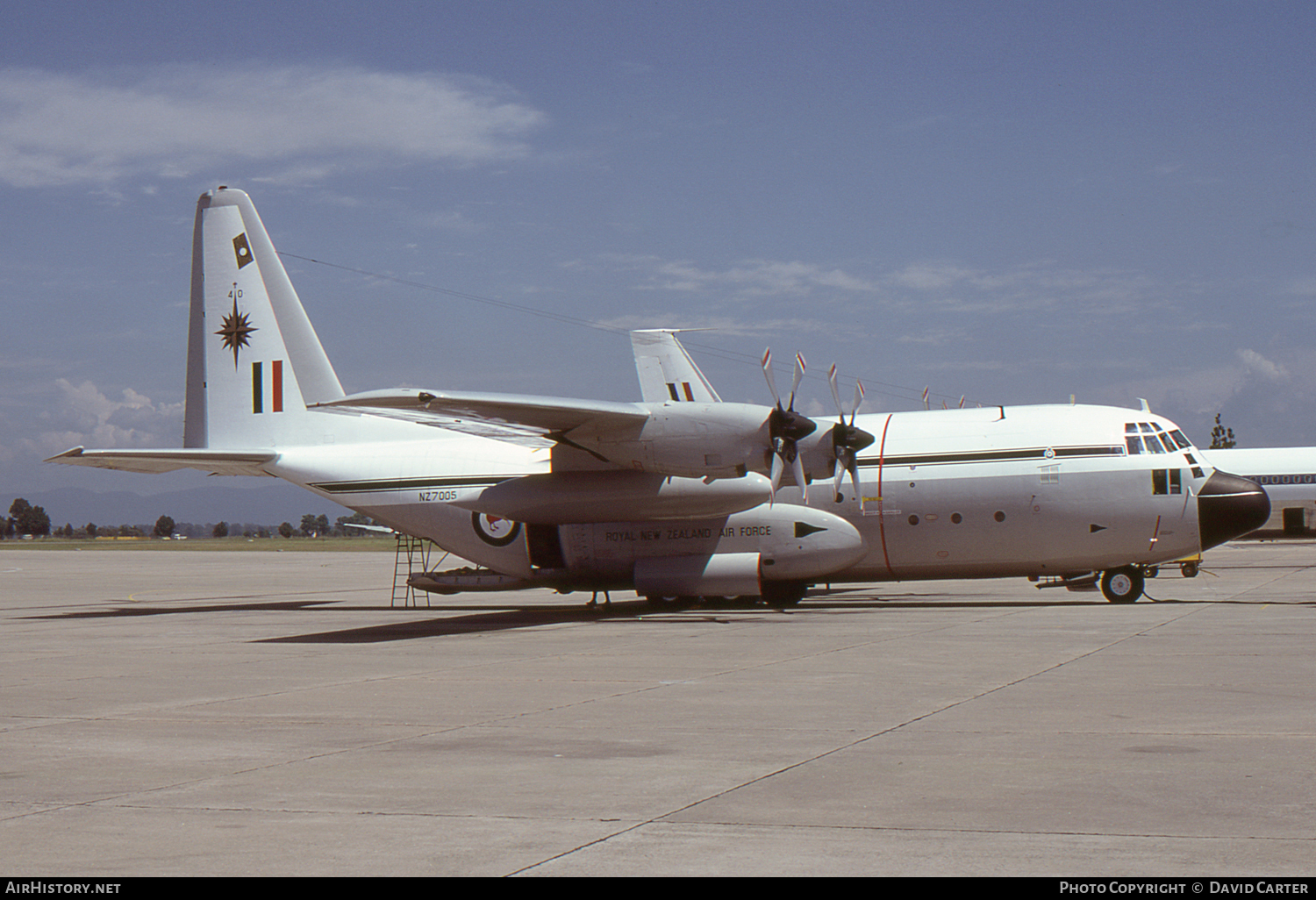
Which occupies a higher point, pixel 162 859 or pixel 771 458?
pixel 771 458

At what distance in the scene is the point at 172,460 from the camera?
26.0 meters

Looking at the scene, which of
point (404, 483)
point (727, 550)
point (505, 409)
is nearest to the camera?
point (505, 409)

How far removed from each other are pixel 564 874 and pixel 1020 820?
2652 mm

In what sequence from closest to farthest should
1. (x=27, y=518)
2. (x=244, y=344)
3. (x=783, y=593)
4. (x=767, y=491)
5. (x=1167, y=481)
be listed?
(x=767, y=491) < (x=1167, y=481) < (x=783, y=593) < (x=244, y=344) < (x=27, y=518)

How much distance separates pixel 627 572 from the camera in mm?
25391

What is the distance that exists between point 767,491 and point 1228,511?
358 inches

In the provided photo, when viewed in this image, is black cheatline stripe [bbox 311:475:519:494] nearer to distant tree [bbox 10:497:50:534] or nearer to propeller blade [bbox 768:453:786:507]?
propeller blade [bbox 768:453:786:507]

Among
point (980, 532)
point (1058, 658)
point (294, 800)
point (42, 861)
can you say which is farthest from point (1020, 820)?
point (980, 532)

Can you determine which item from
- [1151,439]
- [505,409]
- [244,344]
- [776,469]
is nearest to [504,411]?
[505,409]

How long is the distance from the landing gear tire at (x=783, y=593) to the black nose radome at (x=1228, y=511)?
809 cm

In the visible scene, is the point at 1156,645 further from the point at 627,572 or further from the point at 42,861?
the point at 42,861

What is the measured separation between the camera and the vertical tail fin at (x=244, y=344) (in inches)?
1119

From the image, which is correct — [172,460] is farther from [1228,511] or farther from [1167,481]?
[1228,511]

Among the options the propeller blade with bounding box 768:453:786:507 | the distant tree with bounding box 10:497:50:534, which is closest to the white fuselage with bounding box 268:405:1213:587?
the propeller blade with bounding box 768:453:786:507
